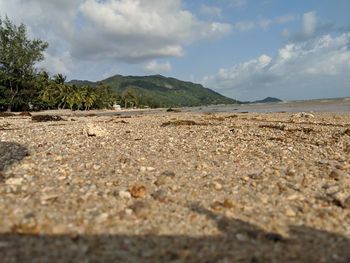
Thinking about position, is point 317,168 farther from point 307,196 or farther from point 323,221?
point 323,221

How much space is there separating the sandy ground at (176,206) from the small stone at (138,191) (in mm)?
21

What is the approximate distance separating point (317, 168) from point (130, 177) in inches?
195

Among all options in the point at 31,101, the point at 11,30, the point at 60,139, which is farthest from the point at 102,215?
the point at 31,101

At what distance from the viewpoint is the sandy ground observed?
5.31 metres

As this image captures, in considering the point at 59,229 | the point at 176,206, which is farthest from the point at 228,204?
the point at 59,229

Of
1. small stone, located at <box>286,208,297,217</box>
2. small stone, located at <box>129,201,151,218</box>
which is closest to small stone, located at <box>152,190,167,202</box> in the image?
small stone, located at <box>129,201,151,218</box>

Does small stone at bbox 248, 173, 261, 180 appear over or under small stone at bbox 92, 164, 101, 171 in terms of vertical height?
under

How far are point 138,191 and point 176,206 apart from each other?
41.4 inches

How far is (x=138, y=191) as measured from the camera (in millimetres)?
7801

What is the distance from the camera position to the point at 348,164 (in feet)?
34.8

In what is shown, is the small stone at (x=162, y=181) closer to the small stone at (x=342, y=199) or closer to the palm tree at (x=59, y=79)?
the small stone at (x=342, y=199)

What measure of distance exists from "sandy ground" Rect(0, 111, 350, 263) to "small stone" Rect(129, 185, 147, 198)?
21 mm

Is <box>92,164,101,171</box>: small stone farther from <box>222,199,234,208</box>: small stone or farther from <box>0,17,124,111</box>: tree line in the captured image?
<box>0,17,124,111</box>: tree line

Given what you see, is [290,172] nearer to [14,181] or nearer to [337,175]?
[337,175]
